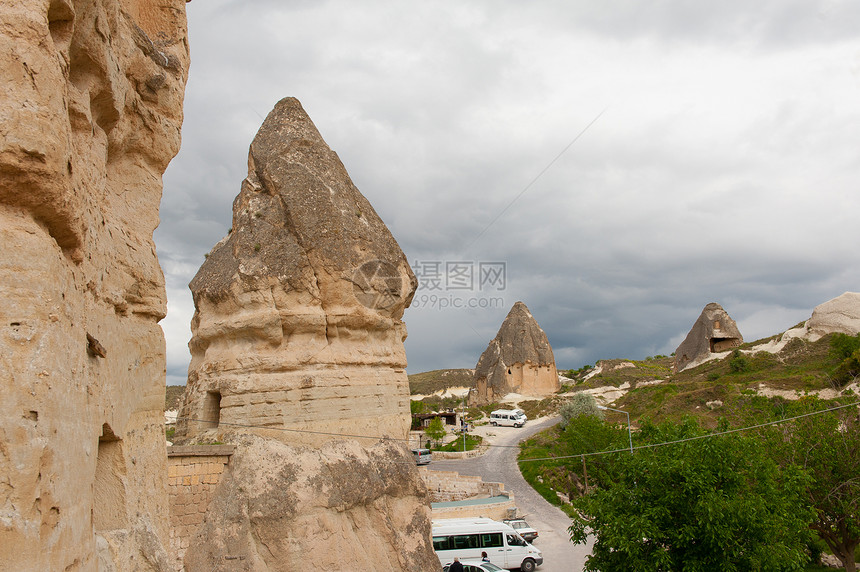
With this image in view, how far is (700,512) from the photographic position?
9758mm

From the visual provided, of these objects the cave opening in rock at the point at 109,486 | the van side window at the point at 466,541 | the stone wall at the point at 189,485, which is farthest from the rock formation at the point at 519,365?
the cave opening in rock at the point at 109,486

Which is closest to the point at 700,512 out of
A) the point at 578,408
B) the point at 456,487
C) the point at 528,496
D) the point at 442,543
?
the point at 442,543

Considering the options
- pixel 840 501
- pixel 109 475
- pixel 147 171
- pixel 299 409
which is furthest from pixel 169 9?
pixel 840 501

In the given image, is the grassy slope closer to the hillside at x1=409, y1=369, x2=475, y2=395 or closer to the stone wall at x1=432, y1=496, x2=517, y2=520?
the stone wall at x1=432, y1=496, x2=517, y2=520

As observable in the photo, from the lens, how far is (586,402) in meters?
34.1

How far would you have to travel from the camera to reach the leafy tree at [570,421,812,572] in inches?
380

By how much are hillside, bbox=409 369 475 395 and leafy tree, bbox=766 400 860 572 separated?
176 ft

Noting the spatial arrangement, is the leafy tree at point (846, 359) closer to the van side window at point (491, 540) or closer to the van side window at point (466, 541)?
the van side window at point (491, 540)

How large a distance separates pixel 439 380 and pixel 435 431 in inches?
1848

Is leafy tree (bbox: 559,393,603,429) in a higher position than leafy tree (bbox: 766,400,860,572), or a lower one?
higher

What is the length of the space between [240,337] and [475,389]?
→ 43617mm

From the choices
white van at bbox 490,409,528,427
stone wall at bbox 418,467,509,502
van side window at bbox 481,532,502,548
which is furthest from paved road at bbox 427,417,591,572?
van side window at bbox 481,532,502,548

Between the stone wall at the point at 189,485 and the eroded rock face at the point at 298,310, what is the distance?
30.1 inches

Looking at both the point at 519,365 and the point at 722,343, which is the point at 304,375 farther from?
the point at 722,343
